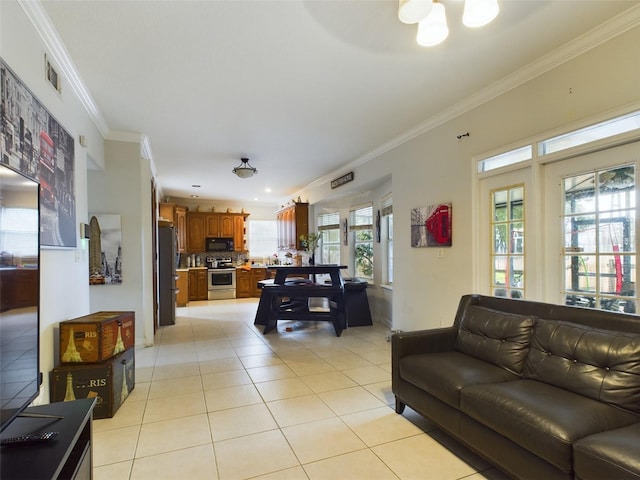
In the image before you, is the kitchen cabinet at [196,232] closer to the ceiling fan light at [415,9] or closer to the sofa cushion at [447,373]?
the sofa cushion at [447,373]

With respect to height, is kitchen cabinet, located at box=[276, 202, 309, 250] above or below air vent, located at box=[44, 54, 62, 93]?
below

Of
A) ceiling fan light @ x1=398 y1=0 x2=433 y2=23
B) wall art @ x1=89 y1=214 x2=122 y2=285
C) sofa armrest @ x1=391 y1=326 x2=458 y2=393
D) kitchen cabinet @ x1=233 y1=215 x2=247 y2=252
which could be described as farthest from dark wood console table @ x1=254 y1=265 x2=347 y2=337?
kitchen cabinet @ x1=233 y1=215 x2=247 y2=252

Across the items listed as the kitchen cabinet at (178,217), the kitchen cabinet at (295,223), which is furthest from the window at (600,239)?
the kitchen cabinet at (178,217)

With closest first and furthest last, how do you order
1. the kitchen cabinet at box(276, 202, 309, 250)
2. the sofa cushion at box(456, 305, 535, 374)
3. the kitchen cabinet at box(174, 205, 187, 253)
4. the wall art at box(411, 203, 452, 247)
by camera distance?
1. the sofa cushion at box(456, 305, 535, 374)
2. the wall art at box(411, 203, 452, 247)
3. the kitchen cabinet at box(276, 202, 309, 250)
4. the kitchen cabinet at box(174, 205, 187, 253)

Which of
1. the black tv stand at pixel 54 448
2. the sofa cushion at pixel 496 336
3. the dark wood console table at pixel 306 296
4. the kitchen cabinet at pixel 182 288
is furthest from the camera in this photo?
the kitchen cabinet at pixel 182 288

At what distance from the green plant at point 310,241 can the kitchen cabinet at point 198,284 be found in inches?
110

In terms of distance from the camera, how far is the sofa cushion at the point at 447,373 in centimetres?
A: 211

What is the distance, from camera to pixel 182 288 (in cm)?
809

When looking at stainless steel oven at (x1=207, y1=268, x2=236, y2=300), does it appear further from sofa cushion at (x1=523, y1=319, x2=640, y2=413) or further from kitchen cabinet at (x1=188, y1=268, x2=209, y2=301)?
sofa cushion at (x1=523, y1=319, x2=640, y2=413)

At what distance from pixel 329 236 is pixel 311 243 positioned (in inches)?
17.8

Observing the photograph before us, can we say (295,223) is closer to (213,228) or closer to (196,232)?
(213,228)

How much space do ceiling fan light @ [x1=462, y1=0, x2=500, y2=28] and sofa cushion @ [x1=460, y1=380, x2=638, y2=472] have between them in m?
2.04

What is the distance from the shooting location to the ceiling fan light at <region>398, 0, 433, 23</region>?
179 centimetres

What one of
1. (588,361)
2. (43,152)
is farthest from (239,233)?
(588,361)
